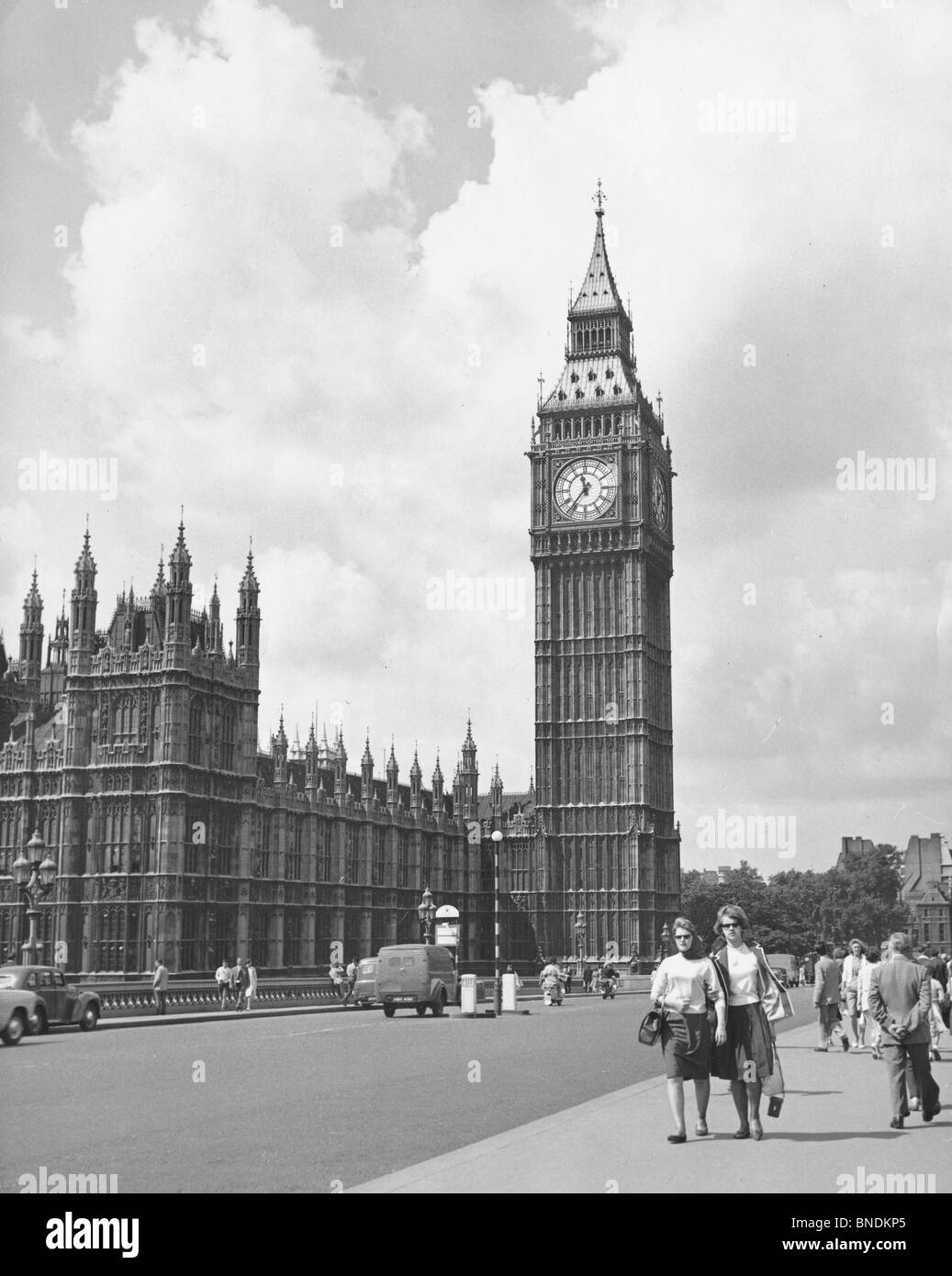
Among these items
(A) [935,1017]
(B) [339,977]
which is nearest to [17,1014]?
(A) [935,1017]

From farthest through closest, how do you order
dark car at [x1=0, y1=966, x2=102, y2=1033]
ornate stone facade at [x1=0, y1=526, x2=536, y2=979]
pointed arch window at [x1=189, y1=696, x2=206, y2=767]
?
pointed arch window at [x1=189, y1=696, x2=206, y2=767] → ornate stone facade at [x1=0, y1=526, x2=536, y2=979] → dark car at [x1=0, y1=966, x2=102, y2=1033]

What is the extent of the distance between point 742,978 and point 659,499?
97834mm

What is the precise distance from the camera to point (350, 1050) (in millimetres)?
27125

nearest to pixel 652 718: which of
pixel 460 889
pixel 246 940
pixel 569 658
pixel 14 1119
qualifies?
pixel 569 658

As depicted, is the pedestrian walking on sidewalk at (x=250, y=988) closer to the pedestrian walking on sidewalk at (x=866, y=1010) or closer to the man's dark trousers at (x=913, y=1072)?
the pedestrian walking on sidewalk at (x=866, y=1010)

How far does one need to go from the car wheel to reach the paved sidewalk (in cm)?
1590

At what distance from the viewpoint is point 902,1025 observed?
1545 cm

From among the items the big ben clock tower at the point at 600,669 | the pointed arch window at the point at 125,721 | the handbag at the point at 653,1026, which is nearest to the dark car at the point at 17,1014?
the handbag at the point at 653,1026

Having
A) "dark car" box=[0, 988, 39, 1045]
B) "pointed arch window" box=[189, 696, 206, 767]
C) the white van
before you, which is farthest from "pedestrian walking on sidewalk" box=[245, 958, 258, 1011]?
"pointed arch window" box=[189, 696, 206, 767]

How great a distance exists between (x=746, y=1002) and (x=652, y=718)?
93420 mm

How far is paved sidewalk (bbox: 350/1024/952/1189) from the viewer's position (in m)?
10.8

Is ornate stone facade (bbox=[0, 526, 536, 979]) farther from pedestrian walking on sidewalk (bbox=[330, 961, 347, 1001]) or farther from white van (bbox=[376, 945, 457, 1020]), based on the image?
white van (bbox=[376, 945, 457, 1020])

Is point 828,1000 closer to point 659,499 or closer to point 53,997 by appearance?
point 53,997
